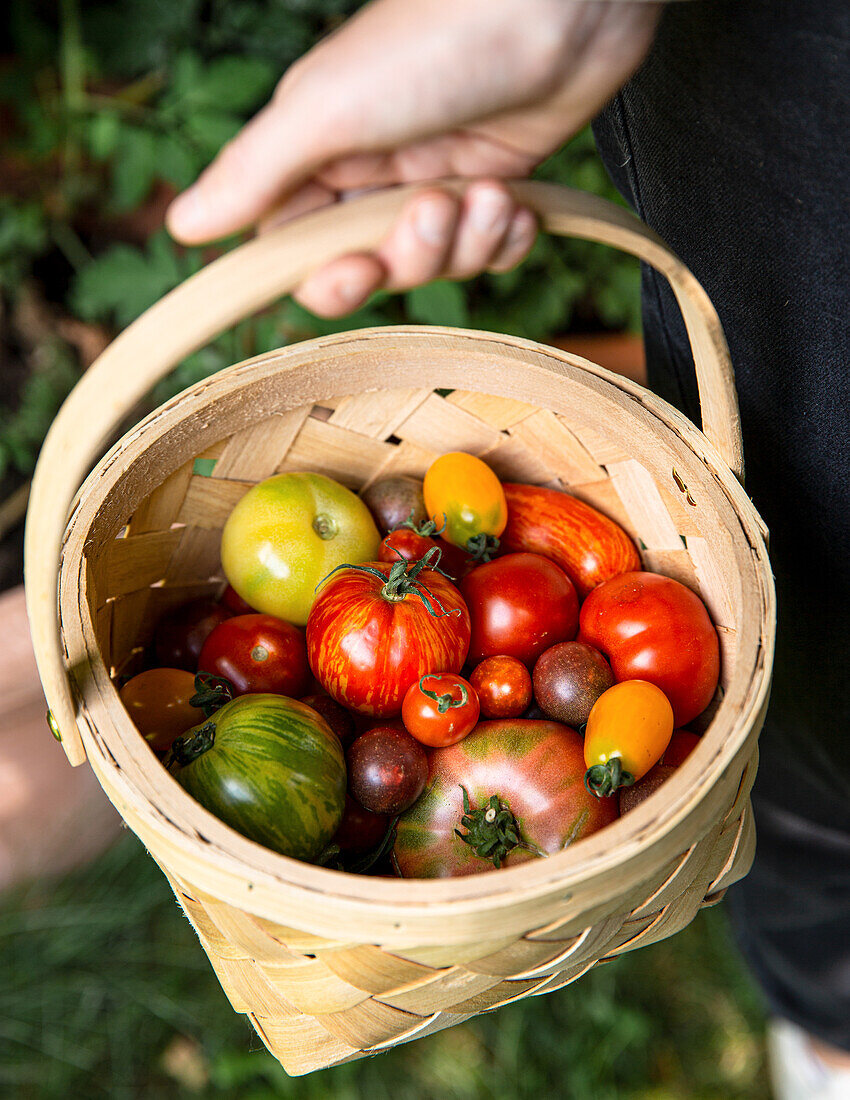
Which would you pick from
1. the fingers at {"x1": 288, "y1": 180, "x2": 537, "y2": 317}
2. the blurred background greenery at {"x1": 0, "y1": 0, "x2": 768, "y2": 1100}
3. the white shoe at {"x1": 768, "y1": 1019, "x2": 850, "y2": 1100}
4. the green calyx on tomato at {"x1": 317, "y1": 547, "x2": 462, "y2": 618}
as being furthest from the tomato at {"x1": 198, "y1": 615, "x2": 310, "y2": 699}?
the white shoe at {"x1": 768, "y1": 1019, "x2": 850, "y2": 1100}

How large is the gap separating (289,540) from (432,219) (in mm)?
364

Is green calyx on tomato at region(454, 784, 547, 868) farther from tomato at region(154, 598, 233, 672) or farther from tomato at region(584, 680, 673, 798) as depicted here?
tomato at region(154, 598, 233, 672)

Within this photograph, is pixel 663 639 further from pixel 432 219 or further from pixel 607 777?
pixel 432 219

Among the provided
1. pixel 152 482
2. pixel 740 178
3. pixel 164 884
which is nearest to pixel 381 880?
pixel 152 482

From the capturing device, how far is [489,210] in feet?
1.69

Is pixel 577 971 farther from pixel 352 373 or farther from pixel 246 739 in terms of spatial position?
pixel 352 373

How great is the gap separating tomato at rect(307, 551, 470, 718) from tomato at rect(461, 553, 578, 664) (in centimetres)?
4

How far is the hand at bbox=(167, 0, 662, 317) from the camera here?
1.54 feet

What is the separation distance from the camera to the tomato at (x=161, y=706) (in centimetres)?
72

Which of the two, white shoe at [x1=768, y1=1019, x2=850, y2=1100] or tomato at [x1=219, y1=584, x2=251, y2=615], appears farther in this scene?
white shoe at [x1=768, y1=1019, x2=850, y2=1100]

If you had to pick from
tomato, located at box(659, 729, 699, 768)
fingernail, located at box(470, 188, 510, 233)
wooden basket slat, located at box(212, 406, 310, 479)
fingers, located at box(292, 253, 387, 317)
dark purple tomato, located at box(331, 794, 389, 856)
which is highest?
fingernail, located at box(470, 188, 510, 233)

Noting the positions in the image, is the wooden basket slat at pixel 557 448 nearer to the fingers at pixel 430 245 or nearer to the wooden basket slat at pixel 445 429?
the wooden basket slat at pixel 445 429

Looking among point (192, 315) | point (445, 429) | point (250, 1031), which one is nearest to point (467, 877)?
point (192, 315)

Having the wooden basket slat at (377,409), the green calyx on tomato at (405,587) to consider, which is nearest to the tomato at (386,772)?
the green calyx on tomato at (405,587)
